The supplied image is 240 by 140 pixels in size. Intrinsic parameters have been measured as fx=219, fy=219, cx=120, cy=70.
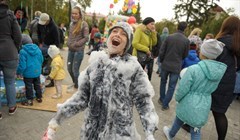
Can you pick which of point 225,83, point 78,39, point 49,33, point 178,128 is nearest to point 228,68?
point 225,83

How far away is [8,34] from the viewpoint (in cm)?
342

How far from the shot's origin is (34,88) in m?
4.33

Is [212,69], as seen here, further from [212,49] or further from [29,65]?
[29,65]

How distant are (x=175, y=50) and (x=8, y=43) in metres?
3.08

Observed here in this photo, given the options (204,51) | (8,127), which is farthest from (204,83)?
(8,127)

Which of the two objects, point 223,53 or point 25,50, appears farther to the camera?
point 25,50

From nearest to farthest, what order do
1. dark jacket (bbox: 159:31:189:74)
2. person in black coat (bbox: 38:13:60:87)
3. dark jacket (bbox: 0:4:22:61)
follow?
dark jacket (bbox: 0:4:22:61) → dark jacket (bbox: 159:31:189:74) → person in black coat (bbox: 38:13:60:87)

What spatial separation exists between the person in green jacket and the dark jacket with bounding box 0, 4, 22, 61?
264 centimetres

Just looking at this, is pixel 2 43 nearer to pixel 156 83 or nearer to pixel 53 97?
pixel 53 97

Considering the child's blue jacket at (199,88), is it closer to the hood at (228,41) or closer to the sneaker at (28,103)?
the hood at (228,41)

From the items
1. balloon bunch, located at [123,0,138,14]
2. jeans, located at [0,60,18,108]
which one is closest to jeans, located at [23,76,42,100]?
jeans, located at [0,60,18,108]

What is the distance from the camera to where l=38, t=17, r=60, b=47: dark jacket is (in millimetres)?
5188

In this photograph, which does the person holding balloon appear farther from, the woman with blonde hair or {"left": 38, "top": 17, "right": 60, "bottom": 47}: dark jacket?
{"left": 38, "top": 17, "right": 60, "bottom": 47}: dark jacket

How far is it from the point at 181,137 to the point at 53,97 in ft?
8.99
